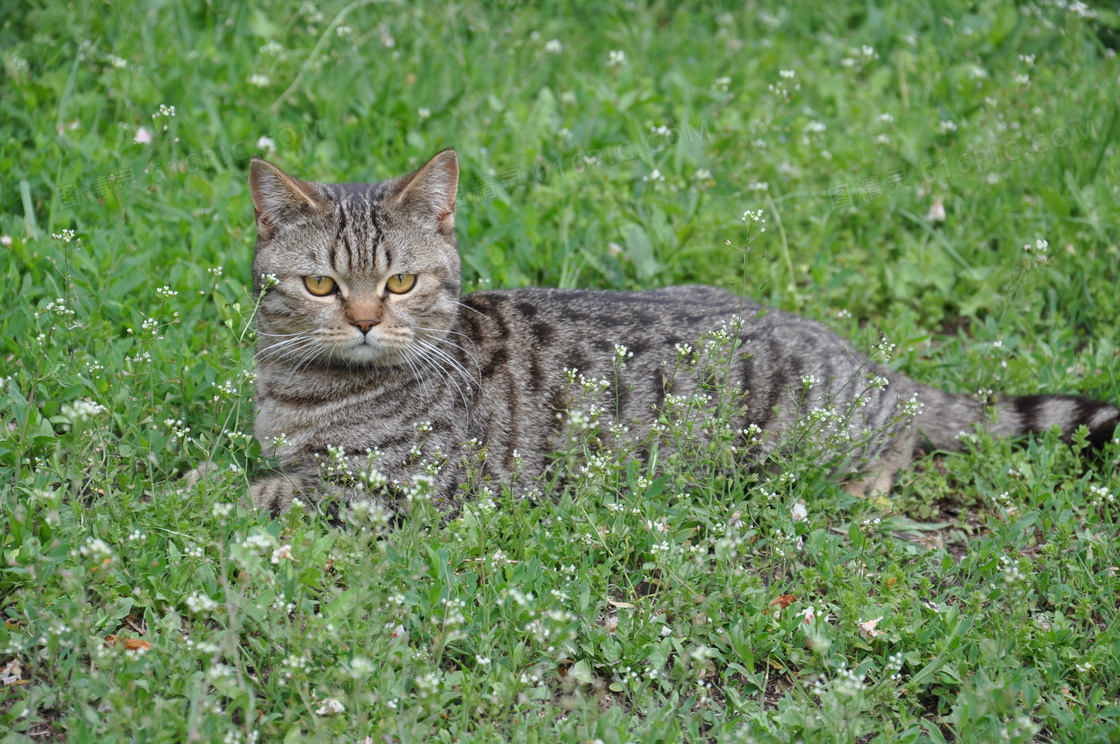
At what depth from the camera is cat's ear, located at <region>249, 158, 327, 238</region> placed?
3.91m

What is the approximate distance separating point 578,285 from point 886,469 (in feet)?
6.81

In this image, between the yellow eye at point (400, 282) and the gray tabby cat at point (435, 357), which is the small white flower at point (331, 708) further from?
the yellow eye at point (400, 282)

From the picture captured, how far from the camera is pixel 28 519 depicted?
3.38m

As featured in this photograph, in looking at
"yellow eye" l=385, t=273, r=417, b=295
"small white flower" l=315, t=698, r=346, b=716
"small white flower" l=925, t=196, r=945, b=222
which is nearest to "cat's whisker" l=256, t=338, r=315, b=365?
"yellow eye" l=385, t=273, r=417, b=295

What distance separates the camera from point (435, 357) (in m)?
4.15

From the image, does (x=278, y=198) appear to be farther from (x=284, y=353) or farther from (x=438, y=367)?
(x=438, y=367)

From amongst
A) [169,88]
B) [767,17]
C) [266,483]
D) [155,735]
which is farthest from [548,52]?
[155,735]

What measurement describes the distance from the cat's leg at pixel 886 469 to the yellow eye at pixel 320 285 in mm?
2583

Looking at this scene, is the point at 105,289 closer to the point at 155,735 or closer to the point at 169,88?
the point at 169,88

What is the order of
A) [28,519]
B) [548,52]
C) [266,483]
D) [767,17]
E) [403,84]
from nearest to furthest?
1. [28,519]
2. [266,483]
3. [403,84]
4. [548,52]
5. [767,17]

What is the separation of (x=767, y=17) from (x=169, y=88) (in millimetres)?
4823

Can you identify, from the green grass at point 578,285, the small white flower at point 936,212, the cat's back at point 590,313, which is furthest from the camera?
the small white flower at point 936,212

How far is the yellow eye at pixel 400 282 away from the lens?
13.2 ft

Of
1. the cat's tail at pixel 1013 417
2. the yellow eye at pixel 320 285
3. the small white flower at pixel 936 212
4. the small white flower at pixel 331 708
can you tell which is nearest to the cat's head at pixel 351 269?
the yellow eye at pixel 320 285
